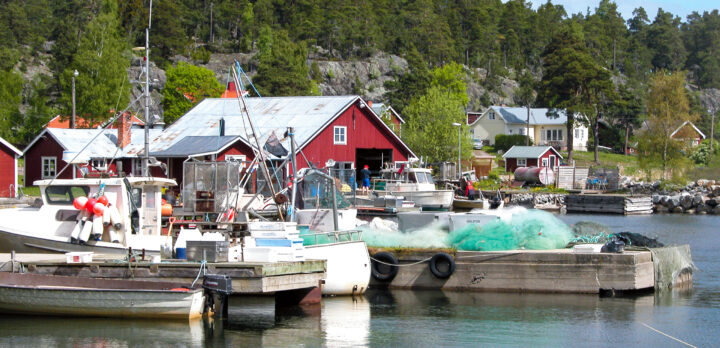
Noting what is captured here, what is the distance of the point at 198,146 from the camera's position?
1476 inches

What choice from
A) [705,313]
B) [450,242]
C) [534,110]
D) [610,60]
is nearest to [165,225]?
[450,242]

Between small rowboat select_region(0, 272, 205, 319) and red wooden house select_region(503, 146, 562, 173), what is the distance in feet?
193

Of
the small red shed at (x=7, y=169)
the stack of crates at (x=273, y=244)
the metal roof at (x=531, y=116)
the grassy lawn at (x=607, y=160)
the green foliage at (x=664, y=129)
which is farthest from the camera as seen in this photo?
the metal roof at (x=531, y=116)

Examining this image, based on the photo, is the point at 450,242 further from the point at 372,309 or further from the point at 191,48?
the point at 191,48

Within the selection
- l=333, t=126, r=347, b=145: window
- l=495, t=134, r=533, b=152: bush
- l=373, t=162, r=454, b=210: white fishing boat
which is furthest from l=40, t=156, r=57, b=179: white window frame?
l=495, t=134, r=533, b=152: bush

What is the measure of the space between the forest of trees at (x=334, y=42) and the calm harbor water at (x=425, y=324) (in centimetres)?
4011

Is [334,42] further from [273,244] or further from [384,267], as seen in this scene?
[273,244]

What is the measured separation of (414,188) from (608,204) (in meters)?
19.4

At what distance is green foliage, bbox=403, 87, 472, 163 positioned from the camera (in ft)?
210

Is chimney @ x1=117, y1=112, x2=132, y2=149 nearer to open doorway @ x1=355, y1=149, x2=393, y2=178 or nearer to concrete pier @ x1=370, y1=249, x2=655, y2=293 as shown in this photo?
open doorway @ x1=355, y1=149, x2=393, y2=178

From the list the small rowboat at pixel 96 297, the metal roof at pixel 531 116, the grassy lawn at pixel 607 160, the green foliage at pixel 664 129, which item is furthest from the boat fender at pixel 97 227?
the metal roof at pixel 531 116

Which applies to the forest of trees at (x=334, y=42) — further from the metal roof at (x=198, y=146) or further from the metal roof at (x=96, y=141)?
the metal roof at (x=198, y=146)

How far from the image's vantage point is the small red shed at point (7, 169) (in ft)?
130

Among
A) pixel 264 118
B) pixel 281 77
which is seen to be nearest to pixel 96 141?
pixel 264 118
